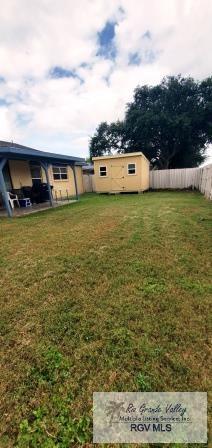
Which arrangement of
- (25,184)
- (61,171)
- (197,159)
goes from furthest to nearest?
(197,159) → (61,171) → (25,184)

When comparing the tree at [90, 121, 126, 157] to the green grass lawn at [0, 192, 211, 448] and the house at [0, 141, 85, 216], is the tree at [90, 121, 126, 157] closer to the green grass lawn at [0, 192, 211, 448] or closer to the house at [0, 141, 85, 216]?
the house at [0, 141, 85, 216]

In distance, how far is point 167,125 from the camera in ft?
64.5

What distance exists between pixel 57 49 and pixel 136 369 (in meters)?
10.8

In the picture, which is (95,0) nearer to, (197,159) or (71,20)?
(71,20)

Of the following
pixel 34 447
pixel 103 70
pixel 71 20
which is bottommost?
pixel 34 447

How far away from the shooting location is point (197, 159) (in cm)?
2434

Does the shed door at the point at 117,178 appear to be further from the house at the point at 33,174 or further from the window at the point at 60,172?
the window at the point at 60,172

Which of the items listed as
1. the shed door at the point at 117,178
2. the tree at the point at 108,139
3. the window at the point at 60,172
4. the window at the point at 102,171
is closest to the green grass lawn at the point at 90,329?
the window at the point at 60,172

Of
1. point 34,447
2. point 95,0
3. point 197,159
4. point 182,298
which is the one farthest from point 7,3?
point 197,159

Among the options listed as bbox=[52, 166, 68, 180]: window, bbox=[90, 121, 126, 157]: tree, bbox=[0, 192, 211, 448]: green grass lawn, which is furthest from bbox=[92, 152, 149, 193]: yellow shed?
bbox=[0, 192, 211, 448]: green grass lawn

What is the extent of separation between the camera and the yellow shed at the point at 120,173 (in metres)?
14.1

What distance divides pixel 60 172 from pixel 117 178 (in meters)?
4.17

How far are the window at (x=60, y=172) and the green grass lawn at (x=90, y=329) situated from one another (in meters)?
9.91

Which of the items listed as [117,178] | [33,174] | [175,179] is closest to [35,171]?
[33,174]
